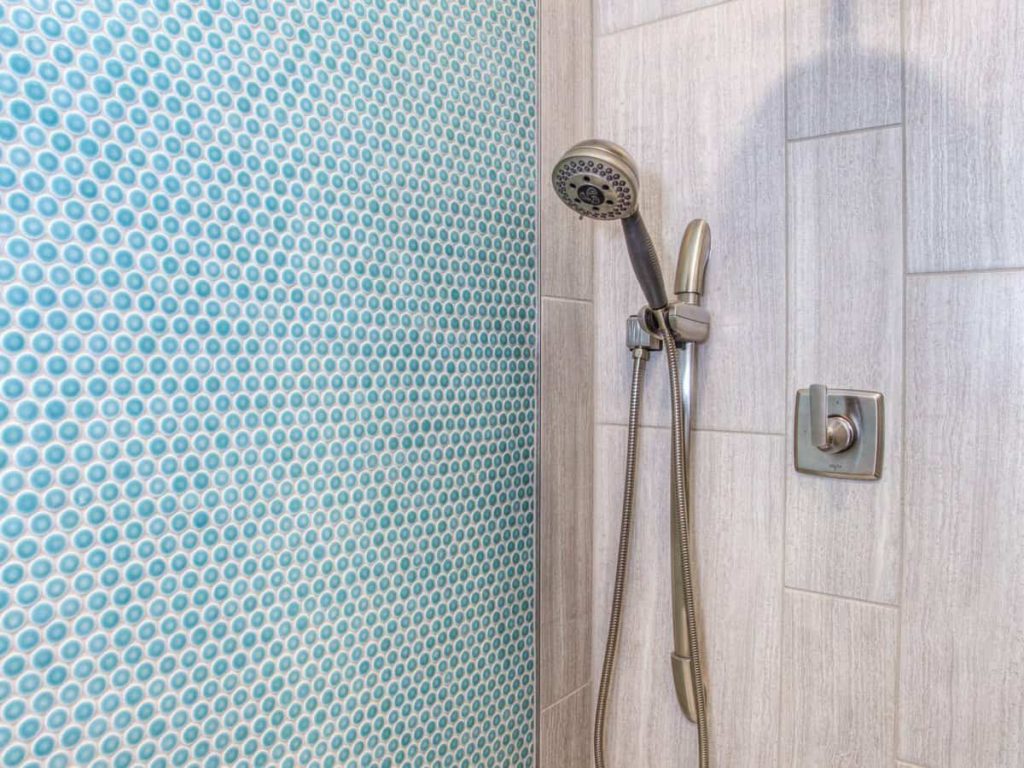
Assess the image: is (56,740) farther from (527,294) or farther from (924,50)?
(924,50)

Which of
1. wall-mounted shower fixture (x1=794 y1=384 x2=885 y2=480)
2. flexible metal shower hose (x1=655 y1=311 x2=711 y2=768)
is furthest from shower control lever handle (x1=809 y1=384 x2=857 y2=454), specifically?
flexible metal shower hose (x1=655 y1=311 x2=711 y2=768)

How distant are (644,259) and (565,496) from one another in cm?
42

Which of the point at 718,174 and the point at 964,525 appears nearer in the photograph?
the point at 964,525

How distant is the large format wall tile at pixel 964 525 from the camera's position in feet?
2.65

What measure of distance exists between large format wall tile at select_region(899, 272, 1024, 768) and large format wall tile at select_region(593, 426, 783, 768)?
0.18 m

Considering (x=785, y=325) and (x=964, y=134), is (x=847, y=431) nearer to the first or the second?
(x=785, y=325)

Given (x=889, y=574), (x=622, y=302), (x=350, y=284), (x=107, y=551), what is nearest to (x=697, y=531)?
(x=889, y=574)

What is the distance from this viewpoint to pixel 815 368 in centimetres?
95

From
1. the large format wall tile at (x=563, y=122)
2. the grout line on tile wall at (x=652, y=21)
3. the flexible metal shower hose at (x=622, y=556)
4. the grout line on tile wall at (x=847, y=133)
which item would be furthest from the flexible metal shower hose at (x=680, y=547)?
the grout line on tile wall at (x=652, y=21)

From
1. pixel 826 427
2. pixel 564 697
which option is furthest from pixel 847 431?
A: pixel 564 697

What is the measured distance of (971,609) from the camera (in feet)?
2.72

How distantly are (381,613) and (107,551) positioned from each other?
1.09ft

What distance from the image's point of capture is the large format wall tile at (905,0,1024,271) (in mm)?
804

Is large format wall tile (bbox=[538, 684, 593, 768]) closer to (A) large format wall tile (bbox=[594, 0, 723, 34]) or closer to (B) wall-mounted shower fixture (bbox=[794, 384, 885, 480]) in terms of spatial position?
(B) wall-mounted shower fixture (bbox=[794, 384, 885, 480])
